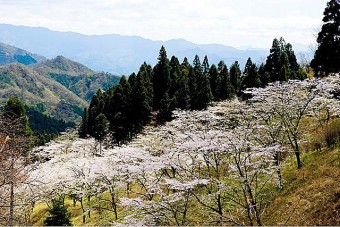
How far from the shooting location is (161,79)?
66.0 metres

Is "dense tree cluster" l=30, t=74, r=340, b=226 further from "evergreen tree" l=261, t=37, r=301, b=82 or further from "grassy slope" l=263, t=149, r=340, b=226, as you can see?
"evergreen tree" l=261, t=37, r=301, b=82

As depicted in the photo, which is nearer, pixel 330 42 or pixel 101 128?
pixel 330 42

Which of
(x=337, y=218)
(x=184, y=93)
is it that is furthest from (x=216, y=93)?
(x=337, y=218)

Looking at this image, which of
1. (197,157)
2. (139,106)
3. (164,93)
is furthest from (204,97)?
(197,157)

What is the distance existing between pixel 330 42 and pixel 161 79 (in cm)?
4217

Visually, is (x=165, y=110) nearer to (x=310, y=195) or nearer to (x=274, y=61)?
(x=274, y=61)

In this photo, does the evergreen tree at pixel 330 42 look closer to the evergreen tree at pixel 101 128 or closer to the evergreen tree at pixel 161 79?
the evergreen tree at pixel 101 128

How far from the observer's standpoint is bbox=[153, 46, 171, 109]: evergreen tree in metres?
64.8

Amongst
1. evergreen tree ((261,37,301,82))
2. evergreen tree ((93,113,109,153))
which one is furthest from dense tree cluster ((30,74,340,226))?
evergreen tree ((261,37,301,82))

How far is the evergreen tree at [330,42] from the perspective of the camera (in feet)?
84.7

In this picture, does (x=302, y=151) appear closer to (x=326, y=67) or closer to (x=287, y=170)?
(x=287, y=170)

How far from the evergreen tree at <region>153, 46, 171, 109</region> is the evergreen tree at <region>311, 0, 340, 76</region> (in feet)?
130

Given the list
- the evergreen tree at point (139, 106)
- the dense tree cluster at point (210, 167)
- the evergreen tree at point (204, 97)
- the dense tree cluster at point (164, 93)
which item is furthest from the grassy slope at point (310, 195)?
the evergreen tree at point (139, 106)

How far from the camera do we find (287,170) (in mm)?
25797
